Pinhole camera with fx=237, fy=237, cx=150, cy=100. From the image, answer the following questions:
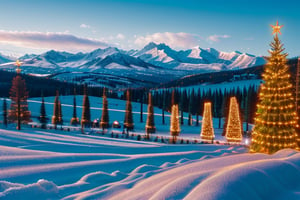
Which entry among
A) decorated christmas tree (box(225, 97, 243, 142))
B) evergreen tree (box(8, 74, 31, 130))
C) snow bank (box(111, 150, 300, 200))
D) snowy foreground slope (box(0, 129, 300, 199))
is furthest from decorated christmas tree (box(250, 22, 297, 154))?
evergreen tree (box(8, 74, 31, 130))

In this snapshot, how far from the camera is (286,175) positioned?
6.22m

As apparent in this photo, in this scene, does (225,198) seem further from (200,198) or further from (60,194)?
(60,194)

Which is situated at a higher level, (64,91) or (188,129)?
(64,91)

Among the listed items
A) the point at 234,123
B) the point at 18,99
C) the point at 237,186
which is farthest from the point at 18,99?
the point at 237,186

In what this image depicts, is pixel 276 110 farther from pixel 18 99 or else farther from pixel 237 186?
pixel 18 99

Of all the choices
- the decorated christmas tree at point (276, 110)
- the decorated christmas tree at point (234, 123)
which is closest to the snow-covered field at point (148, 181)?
the decorated christmas tree at point (276, 110)

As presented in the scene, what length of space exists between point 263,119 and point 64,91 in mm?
145945

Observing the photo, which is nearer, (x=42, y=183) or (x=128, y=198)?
(x=128, y=198)

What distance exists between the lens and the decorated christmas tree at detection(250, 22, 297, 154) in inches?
552

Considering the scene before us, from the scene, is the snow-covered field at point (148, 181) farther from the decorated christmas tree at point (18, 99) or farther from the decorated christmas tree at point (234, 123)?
the decorated christmas tree at point (18, 99)

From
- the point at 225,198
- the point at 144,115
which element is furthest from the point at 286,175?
the point at 144,115

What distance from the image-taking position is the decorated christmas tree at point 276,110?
14023 millimetres

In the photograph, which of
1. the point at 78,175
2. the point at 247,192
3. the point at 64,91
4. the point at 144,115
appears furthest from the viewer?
the point at 64,91

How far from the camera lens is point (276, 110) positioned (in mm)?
14258
